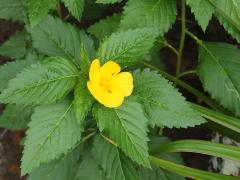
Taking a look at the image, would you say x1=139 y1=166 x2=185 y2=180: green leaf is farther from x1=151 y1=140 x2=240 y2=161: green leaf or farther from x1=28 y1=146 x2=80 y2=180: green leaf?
x1=28 y1=146 x2=80 y2=180: green leaf

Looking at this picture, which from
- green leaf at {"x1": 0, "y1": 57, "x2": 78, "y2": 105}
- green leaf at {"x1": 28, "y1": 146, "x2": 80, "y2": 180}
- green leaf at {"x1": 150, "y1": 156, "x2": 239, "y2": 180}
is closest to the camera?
green leaf at {"x1": 0, "y1": 57, "x2": 78, "y2": 105}

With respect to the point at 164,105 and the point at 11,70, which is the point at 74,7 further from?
the point at 164,105

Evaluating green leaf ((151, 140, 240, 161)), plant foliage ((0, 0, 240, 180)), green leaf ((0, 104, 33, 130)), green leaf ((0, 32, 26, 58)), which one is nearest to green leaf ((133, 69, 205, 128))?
plant foliage ((0, 0, 240, 180))

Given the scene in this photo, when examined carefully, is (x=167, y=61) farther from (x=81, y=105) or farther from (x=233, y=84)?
(x=81, y=105)

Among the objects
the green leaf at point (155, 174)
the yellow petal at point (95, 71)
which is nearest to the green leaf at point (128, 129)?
the yellow petal at point (95, 71)

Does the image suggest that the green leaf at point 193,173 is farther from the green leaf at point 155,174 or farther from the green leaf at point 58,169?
the green leaf at point 58,169

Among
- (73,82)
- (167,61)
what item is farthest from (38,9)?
(167,61)

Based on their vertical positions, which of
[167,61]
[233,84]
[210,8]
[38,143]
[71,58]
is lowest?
[167,61]
